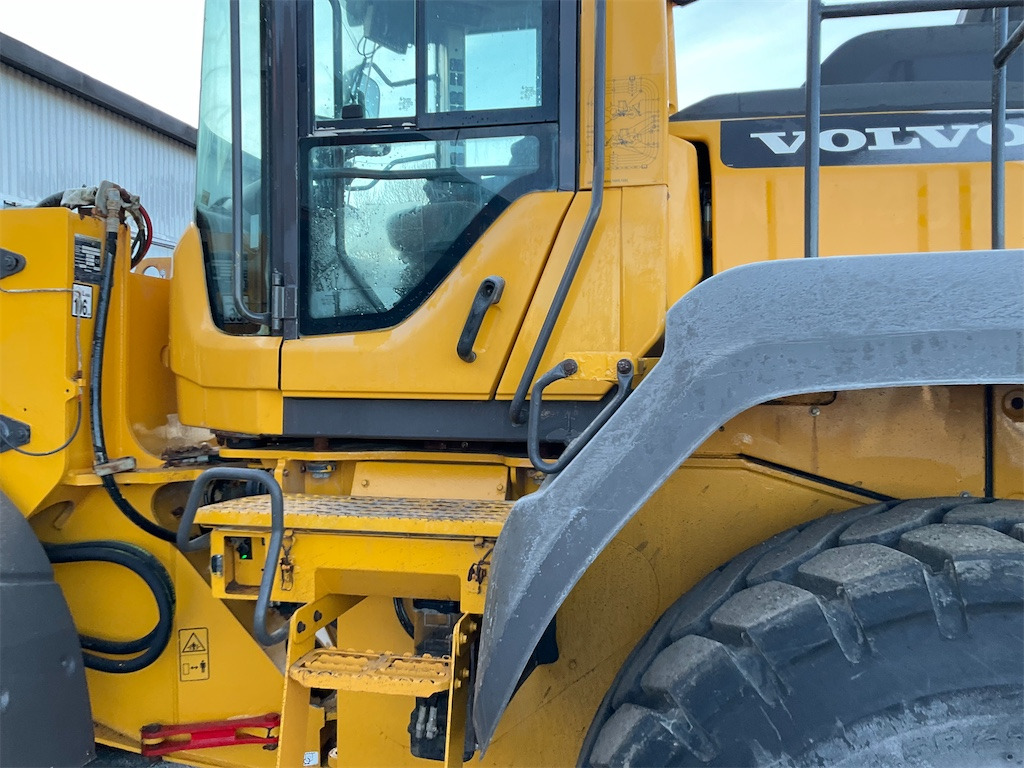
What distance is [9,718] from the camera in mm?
1872

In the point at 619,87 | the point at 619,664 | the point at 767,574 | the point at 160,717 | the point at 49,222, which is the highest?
the point at 619,87

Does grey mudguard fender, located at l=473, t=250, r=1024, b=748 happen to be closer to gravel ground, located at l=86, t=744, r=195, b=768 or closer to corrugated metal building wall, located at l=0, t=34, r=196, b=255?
gravel ground, located at l=86, t=744, r=195, b=768

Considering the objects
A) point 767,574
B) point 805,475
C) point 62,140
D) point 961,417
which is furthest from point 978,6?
point 62,140

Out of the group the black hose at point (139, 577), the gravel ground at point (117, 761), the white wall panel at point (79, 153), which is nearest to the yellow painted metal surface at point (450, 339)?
the black hose at point (139, 577)

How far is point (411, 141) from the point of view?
6.08 ft

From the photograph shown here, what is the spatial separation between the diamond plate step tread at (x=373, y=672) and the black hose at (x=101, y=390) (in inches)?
32.7

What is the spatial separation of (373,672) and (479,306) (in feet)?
2.82

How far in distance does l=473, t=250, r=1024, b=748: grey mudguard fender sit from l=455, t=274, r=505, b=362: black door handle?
0.52 meters

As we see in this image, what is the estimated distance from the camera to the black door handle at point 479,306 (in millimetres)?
1729

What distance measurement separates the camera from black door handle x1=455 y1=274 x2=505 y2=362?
1729 mm

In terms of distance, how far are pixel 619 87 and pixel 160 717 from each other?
88.2 inches

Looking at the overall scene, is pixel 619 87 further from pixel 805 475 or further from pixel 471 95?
pixel 805 475

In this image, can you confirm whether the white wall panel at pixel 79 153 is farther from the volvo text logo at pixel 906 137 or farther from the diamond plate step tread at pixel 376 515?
the volvo text logo at pixel 906 137

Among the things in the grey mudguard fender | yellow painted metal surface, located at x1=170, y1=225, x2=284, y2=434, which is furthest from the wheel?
yellow painted metal surface, located at x1=170, y1=225, x2=284, y2=434
